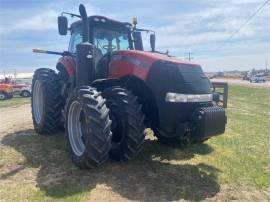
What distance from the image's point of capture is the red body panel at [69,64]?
8203mm

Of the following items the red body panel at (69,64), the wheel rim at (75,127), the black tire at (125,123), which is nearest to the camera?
the black tire at (125,123)

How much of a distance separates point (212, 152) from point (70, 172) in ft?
10.0

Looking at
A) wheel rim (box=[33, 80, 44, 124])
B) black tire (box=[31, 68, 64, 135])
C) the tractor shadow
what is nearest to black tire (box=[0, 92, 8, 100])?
wheel rim (box=[33, 80, 44, 124])

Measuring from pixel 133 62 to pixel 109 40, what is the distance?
1.70 m

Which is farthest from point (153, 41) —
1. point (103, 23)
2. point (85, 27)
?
point (85, 27)

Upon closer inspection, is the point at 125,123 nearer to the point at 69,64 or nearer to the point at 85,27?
the point at 85,27

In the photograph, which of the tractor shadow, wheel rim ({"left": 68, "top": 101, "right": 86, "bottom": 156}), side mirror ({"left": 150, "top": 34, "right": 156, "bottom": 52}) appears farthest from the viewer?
side mirror ({"left": 150, "top": 34, "right": 156, "bottom": 52})

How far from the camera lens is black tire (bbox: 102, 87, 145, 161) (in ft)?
19.0

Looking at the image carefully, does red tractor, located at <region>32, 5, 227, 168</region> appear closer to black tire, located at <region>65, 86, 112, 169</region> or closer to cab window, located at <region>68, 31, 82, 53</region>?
black tire, located at <region>65, 86, 112, 169</region>

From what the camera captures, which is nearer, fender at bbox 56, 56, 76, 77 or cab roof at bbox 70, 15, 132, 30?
cab roof at bbox 70, 15, 132, 30

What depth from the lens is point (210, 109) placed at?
230 inches

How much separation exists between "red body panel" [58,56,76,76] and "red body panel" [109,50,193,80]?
1573 mm

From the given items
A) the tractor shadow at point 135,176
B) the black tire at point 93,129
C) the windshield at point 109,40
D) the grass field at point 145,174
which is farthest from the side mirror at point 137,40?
the black tire at point 93,129

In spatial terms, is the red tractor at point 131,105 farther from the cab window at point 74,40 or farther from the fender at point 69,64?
the fender at point 69,64
